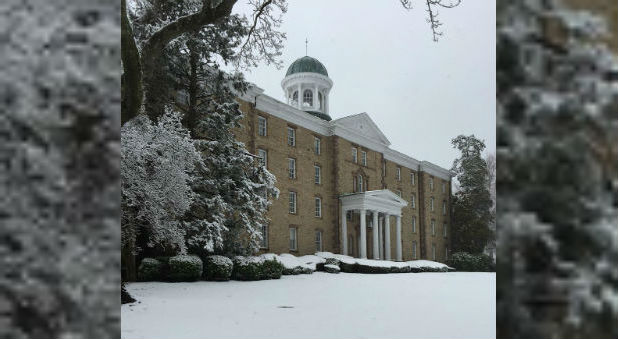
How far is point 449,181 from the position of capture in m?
54.6

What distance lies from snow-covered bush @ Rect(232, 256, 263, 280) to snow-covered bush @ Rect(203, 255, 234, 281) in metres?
0.69

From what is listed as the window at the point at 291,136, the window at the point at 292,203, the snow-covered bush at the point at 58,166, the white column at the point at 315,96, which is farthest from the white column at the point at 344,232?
the snow-covered bush at the point at 58,166

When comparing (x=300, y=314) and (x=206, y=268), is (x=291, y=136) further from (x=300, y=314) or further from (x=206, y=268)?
(x=300, y=314)

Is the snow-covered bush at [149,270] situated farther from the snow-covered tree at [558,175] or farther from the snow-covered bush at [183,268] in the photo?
the snow-covered tree at [558,175]

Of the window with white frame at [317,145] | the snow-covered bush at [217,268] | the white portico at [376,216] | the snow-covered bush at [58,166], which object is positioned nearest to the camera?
the snow-covered bush at [58,166]

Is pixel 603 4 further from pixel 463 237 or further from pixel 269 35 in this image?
pixel 463 237

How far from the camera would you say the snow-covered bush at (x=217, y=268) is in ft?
62.0

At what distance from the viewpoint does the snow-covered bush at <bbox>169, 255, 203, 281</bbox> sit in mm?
17703

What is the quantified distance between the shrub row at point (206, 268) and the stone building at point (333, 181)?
649cm

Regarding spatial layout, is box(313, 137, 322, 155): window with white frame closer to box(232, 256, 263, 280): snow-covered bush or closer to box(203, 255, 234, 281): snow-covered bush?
box(232, 256, 263, 280): snow-covered bush

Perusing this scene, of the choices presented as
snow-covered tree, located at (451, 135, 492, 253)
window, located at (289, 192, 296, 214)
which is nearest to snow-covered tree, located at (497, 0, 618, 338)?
window, located at (289, 192, 296, 214)

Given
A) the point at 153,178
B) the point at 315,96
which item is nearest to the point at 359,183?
the point at 315,96

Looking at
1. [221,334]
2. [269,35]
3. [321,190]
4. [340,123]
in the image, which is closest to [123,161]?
[269,35]

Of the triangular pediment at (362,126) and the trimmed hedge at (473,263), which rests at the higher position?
the triangular pediment at (362,126)
